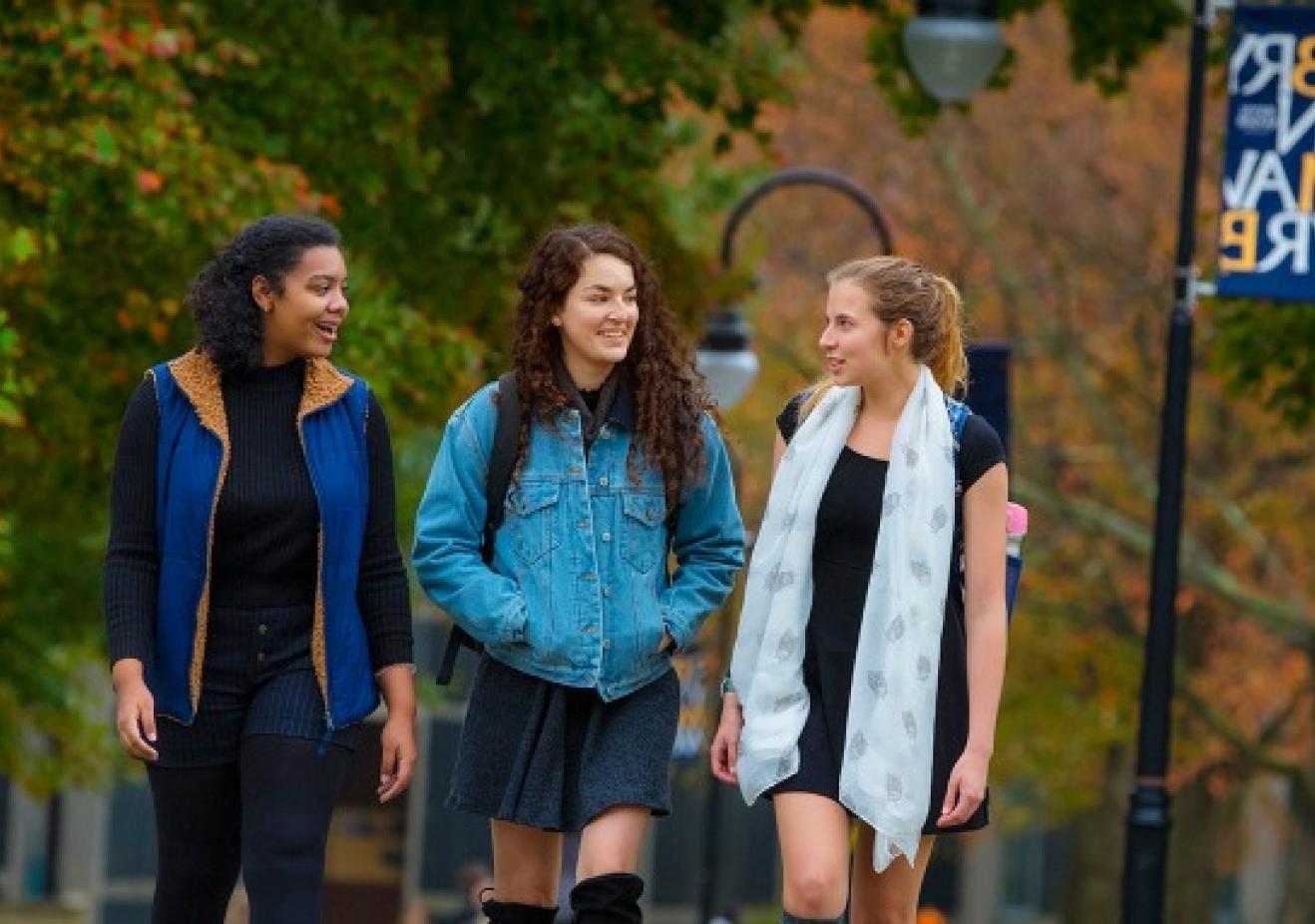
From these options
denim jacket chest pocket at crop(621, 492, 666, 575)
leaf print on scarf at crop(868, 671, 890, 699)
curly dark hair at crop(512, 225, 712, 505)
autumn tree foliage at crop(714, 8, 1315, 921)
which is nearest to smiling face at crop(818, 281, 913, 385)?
curly dark hair at crop(512, 225, 712, 505)

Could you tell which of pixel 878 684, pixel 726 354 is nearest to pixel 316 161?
pixel 726 354

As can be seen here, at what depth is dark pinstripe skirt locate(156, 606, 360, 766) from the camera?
7.14 metres

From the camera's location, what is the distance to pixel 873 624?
287 inches

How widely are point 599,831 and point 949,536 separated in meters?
0.96

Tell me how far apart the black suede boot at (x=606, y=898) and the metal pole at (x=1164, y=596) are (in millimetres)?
5826

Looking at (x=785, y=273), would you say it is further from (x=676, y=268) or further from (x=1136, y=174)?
(x=676, y=268)

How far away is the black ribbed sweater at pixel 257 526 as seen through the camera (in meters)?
7.16

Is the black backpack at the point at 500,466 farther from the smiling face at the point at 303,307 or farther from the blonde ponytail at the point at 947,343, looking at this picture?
the blonde ponytail at the point at 947,343

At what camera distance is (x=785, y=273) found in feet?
99.8

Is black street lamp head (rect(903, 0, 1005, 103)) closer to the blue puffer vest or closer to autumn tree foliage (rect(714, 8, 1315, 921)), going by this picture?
the blue puffer vest

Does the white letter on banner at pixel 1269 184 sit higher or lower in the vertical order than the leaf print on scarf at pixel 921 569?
higher

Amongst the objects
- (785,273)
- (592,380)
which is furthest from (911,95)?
(785,273)

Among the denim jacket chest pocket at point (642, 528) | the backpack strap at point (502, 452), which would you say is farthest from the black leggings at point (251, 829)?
the denim jacket chest pocket at point (642, 528)

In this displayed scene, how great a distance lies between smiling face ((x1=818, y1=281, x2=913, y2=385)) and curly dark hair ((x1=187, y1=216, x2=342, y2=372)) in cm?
107
